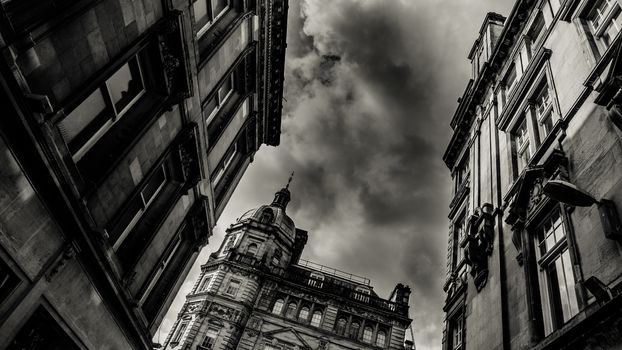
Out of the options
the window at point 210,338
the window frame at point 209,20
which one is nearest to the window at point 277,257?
the window at point 210,338

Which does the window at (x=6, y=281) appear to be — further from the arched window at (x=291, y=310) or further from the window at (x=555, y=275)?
the arched window at (x=291, y=310)

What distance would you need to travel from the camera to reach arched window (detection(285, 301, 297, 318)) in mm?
44406

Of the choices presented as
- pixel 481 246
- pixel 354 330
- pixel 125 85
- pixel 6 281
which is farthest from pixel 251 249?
pixel 6 281

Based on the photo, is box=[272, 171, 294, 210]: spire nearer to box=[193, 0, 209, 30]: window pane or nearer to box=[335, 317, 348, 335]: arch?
box=[335, 317, 348, 335]: arch

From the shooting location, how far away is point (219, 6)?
16.2m

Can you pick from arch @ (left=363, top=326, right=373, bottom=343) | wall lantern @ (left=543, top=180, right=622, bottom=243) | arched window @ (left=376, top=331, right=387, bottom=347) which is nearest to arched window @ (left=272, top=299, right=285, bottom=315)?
arch @ (left=363, top=326, right=373, bottom=343)

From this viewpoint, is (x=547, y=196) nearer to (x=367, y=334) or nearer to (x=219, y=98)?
(x=219, y=98)

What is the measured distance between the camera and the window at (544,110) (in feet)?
43.7

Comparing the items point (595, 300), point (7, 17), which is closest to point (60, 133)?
point (7, 17)

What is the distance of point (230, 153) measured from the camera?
20.8 meters

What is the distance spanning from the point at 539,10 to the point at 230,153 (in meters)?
15.4

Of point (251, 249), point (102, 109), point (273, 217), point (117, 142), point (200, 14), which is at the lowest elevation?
point (117, 142)

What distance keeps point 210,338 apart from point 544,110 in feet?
125

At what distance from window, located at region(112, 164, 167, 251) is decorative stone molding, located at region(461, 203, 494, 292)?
1136 cm
